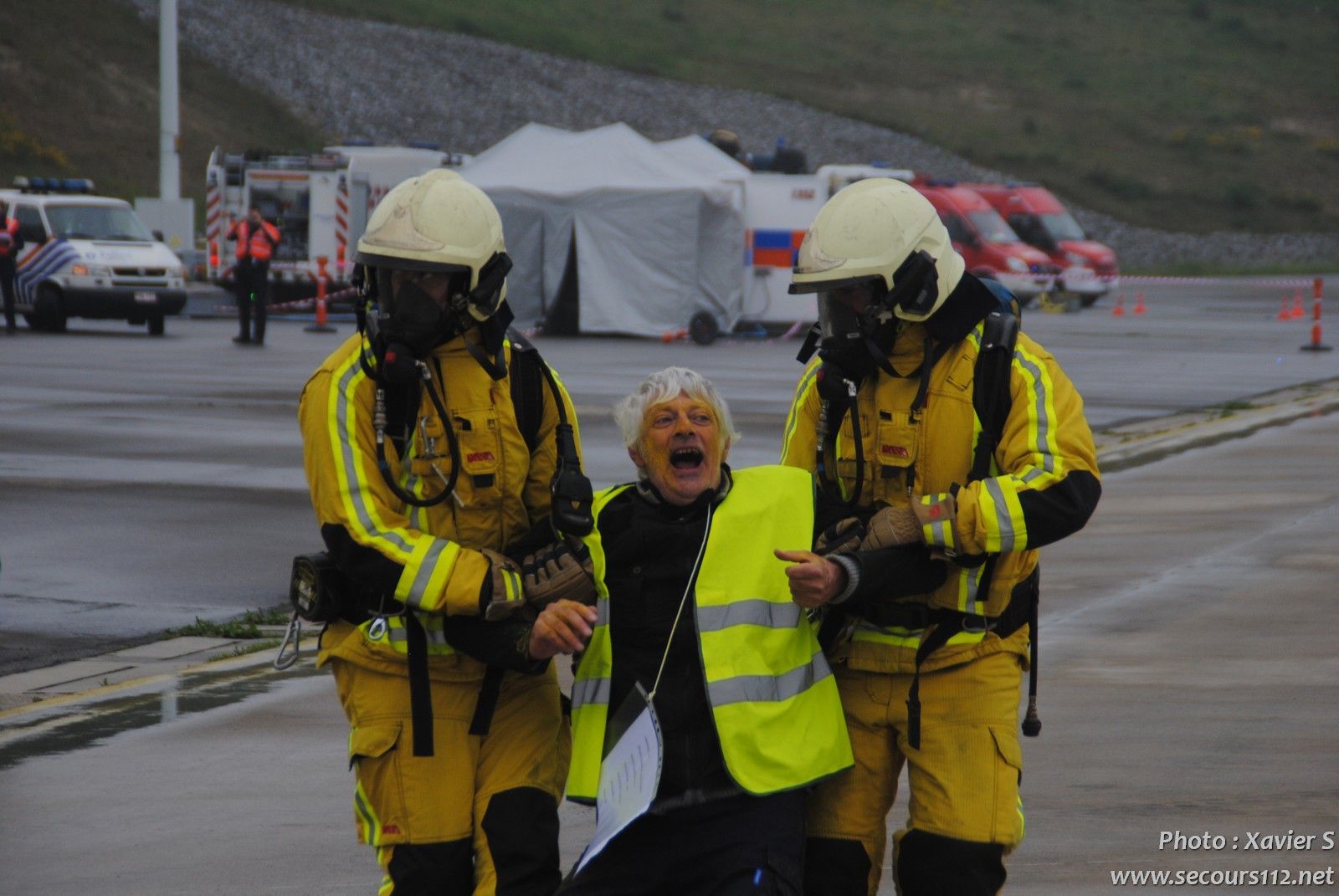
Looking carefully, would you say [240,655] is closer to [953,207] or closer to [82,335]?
[82,335]

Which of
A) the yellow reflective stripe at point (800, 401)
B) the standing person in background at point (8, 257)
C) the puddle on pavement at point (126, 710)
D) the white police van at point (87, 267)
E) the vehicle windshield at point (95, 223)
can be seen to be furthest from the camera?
the vehicle windshield at point (95, 223)

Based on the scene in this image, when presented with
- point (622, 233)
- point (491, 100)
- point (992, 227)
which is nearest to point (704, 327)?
point (622, 233)

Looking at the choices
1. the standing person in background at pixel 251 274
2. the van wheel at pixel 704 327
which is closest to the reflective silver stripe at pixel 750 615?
the standing person in background at pixel 251 274

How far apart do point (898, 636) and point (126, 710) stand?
4162 millimetres

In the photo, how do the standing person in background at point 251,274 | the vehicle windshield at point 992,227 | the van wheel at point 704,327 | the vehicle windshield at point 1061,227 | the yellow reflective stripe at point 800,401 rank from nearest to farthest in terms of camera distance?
the yellow reflective stripe at point 800,401 → the standing person in background at point 251,274 → the van wheel at point 704,327 → the vehicle windshield at point 992,227 → the vehicle windshield at point 1061,227

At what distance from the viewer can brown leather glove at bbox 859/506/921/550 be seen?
4.05 meters

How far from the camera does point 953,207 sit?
34812 mm

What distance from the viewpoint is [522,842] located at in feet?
13.1

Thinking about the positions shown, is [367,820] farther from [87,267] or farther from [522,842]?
[87,267]

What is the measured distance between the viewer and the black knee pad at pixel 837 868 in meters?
4.16

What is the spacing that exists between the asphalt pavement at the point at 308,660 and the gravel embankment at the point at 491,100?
1731 inches

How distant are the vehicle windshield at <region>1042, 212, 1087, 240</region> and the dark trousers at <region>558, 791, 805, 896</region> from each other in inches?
1421

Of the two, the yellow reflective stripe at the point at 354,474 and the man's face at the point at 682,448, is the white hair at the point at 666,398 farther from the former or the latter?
the yellow reflective stripe at the point at 354,474

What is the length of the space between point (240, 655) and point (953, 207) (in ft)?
91.4
